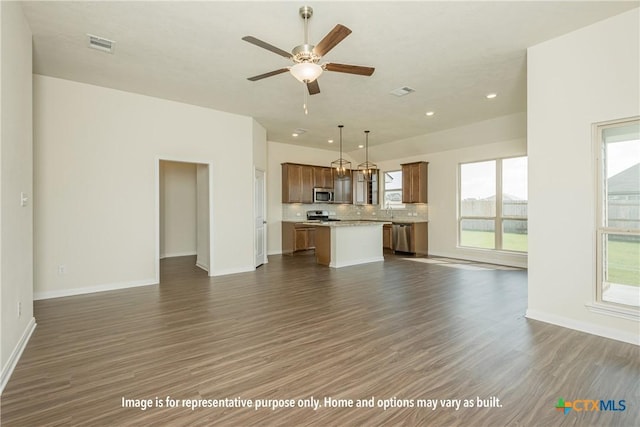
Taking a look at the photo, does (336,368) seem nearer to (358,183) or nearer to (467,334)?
(467,334)

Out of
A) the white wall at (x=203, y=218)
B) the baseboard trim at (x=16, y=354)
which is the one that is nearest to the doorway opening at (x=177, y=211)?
the white wall at (x=203, y=218)

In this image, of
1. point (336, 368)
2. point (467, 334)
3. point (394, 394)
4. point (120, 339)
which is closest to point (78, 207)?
point (120, 339)

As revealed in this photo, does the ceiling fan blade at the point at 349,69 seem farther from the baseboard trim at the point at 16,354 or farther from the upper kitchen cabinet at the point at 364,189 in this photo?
the upper kitchen cabinet at the point at 364,189

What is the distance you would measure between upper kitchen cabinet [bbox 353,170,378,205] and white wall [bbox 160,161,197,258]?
4.83m

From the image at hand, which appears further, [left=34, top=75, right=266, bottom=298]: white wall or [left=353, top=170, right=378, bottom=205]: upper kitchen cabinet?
[left=353, top=170, right=378, bottom=205]: upper kitchen cabinet

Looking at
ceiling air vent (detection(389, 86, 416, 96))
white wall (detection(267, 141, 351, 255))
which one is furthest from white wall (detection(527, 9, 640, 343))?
white wall (detection(267, 141, 351, 255))

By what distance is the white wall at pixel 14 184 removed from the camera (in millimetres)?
2326

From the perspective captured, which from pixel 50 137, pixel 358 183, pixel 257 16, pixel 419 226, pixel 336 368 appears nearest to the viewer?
pixel 336 368

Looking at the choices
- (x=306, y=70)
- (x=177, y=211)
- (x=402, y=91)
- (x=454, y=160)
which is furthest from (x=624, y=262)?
(x=177, y=211)

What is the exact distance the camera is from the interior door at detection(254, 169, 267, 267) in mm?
6676

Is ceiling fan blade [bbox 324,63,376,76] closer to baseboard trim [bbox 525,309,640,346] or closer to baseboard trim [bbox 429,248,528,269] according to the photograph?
baseboard trim [bbox 525,309,640,346]

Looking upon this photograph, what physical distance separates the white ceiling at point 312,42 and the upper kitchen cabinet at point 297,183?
308 centimetres

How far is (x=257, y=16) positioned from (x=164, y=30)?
3.36ft

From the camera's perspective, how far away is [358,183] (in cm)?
988
